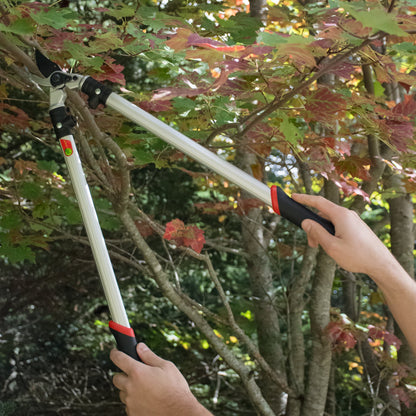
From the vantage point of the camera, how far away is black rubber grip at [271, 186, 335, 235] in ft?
4.09

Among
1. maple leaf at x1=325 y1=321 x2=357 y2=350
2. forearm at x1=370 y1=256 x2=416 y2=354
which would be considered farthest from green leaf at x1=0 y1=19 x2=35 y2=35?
maple leaf at x1=325 y1=321 x2=357 y2=350

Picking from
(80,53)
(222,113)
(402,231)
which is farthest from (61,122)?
(402,231)

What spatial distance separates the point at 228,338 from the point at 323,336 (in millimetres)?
1221

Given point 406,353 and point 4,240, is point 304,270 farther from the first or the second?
point 4,240

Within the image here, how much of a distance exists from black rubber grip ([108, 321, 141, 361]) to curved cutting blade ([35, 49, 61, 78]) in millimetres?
719

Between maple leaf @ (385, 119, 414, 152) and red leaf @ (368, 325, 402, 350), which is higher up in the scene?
maple leaf @ (385, 119, 414, 152)

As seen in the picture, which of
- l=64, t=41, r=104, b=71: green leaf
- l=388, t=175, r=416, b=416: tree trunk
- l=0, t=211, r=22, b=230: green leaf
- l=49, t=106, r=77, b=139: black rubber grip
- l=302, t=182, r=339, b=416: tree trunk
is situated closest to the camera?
l=49, t=106, r=77, b=139: black rubber grip

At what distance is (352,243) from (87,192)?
68cm

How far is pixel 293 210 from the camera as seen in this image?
1253 mm

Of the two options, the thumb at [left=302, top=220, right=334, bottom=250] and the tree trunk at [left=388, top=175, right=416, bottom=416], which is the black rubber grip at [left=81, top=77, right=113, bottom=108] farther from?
the tree trunk at [left=388, top=175, right=416, bottom=416]

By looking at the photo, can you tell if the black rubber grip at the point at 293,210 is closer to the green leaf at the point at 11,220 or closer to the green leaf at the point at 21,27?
the green leaf at the point at 21,27

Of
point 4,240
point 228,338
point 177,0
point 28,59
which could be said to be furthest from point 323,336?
point 177,0

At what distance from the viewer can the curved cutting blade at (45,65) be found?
139 cm

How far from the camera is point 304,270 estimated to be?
2.54 m
